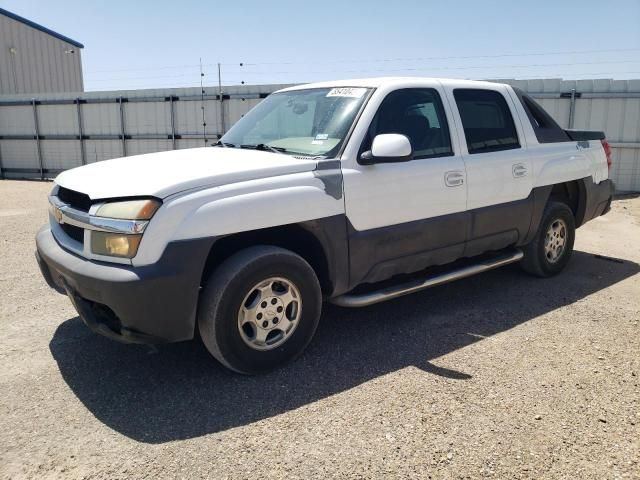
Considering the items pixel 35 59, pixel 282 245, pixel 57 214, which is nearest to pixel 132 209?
pixel 57 214

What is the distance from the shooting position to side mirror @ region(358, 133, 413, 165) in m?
3.71

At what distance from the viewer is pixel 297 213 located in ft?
11.6

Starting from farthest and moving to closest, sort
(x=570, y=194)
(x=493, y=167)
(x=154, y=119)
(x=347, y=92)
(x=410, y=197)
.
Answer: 1. (x=154, y=119)
2. (x=570, y=194)
3. (x=493, y=167)
4. (x=347, y=92)
5. (x=410, y=197)

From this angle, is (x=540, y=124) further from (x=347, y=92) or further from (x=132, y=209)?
(x=132, y=209)

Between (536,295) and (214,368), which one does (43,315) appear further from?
(536,295)

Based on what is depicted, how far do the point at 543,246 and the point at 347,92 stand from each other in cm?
270

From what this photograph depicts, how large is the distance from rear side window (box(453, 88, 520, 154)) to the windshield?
105 cm

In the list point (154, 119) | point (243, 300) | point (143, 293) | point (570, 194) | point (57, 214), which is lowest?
point (243, 300)

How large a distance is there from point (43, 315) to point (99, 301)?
1.94 metres

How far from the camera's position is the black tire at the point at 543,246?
551 cm

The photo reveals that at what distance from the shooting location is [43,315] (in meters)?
4.71

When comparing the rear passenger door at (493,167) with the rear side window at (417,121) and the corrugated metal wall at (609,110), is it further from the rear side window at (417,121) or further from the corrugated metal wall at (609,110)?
the corrugated metal wall at (609,110)

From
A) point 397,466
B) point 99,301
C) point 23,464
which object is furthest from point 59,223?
point 397,466

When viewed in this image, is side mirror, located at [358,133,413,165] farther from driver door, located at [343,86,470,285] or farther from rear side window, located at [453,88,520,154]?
rear side window, located at [453,88,520,154]
